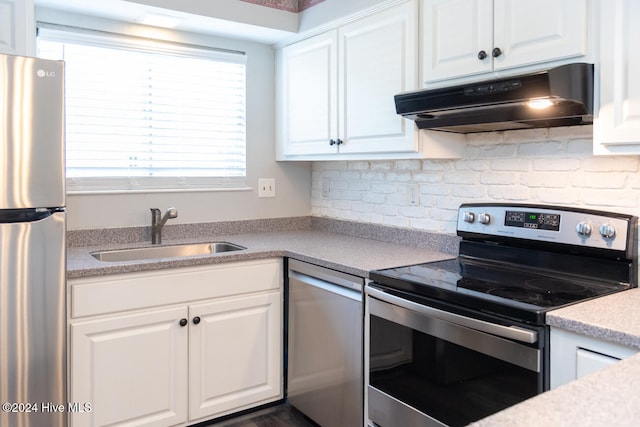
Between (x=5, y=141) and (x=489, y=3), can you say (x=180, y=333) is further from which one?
(x=489, y=3)

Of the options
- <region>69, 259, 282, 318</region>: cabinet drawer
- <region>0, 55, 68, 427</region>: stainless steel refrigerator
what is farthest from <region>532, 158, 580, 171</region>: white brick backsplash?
<region>0, 55, 68, 427</region>: stainless steel refrigerator

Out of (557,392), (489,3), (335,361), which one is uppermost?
(489,3)

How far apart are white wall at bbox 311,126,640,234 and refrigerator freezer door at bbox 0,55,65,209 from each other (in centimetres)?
158

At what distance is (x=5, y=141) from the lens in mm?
1731

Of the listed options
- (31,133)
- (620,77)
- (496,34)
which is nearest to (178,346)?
(31,133)

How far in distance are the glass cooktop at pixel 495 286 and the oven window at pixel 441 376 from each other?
15cm

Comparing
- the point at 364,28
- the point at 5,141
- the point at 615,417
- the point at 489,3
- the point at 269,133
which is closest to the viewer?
the point at 615,417

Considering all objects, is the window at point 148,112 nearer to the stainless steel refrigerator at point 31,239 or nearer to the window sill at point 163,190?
the window sill at point 163,190

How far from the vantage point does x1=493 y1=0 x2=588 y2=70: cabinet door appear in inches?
64.7

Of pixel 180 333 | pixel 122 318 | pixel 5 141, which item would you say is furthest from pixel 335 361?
pixel 5 141

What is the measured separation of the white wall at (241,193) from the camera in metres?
2.65

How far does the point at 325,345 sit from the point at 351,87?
1207 millimetres

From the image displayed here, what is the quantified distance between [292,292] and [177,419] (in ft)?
2.44

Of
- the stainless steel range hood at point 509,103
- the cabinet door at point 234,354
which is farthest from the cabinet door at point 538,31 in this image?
the cabinet door at point 234,354
